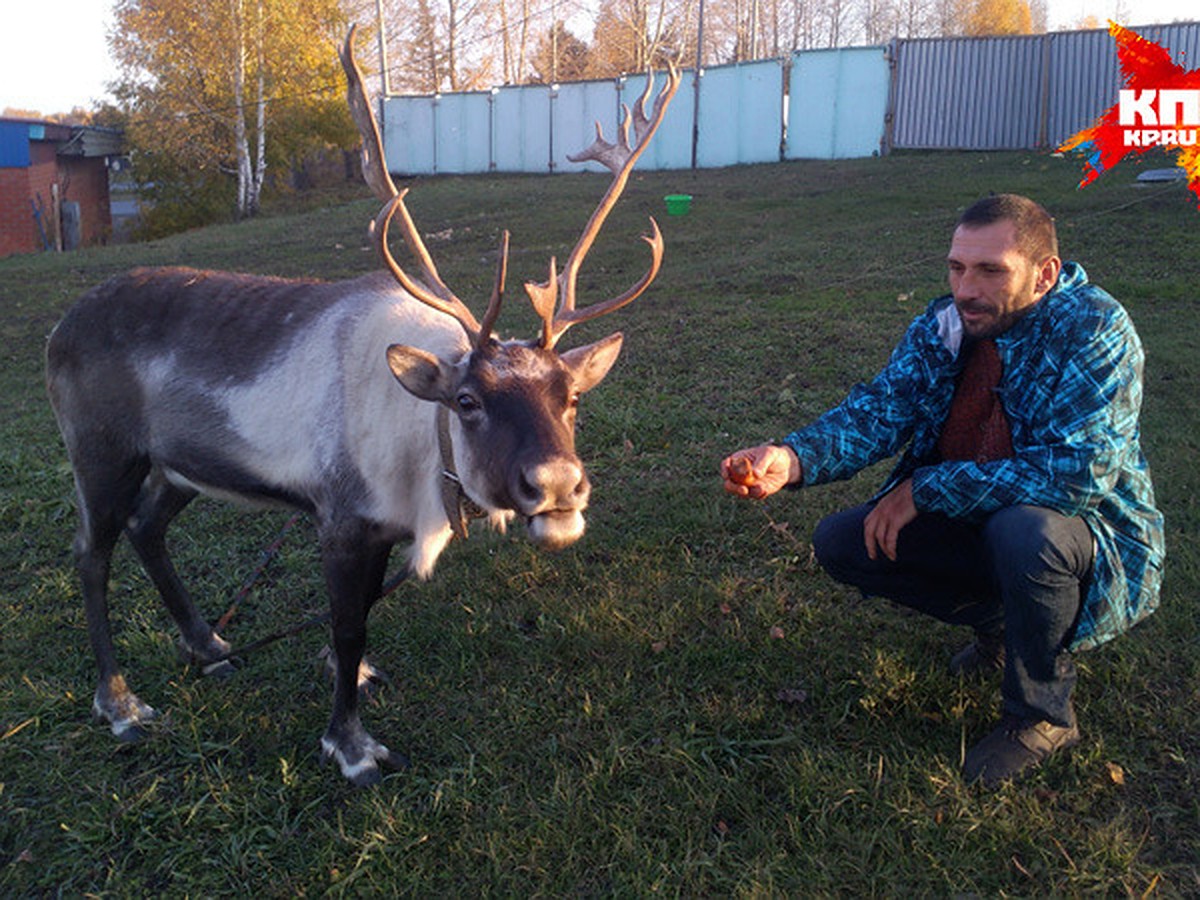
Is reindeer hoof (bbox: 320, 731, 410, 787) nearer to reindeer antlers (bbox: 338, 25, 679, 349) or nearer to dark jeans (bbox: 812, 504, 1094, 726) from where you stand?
reindeer antlers (bbox: 338, 25, 679, 349)

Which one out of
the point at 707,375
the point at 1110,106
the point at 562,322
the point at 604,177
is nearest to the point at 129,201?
the point at 604,177

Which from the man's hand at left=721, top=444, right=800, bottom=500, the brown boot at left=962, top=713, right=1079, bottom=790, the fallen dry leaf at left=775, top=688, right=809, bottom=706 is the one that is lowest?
the fallen dry leaf at left=775, top=688, right=809, bottom=706

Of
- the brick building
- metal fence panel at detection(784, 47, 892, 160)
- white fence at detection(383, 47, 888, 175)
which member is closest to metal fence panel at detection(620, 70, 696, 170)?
white fence at detection(383, 47, 888, 175)

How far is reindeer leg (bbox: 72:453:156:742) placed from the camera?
142 inches

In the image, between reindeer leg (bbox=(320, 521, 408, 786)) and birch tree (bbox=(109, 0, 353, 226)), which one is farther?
birch tree (bbox=(109, 0, 353, 226))

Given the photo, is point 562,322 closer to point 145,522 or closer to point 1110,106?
point 145,522

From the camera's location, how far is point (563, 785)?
10.3 feet

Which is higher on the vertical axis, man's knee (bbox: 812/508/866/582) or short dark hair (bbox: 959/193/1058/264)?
short dark hair (bbox: 959/193/1058/264)

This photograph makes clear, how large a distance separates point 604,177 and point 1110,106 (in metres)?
10.0

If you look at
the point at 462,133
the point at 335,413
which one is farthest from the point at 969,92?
the point at 335,413

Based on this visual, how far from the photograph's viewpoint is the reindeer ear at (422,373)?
2910mm

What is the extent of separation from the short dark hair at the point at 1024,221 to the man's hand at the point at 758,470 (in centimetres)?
96

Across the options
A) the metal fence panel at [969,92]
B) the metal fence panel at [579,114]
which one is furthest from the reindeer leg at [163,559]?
the metal fence panel at [579,114]

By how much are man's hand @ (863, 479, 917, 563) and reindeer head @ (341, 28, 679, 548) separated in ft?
3.43
